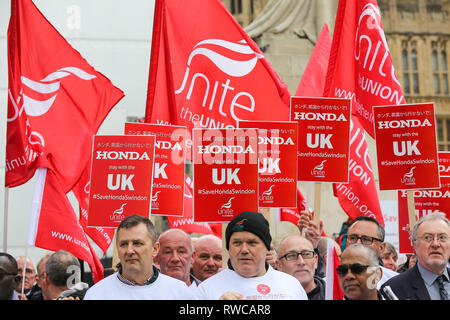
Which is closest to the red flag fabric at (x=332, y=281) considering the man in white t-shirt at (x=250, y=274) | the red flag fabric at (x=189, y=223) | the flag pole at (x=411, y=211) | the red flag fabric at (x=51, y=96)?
the flag pole at (x=411, y=211)

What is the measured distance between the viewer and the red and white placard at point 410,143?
18.7ft

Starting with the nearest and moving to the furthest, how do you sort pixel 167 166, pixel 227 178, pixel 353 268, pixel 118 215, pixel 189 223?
pixel 353 268 → pixel 227 178 → pixel 118 215 → pixel 167 166 → pixel 189 223

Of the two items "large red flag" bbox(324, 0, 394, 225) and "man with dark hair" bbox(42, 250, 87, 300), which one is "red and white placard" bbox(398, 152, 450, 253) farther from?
"man with dark hair" bbox(42, 250, 87, 300)

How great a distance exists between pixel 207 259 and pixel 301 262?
3.32 feet

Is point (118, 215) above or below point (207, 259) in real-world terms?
above

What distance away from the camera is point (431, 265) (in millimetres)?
4508

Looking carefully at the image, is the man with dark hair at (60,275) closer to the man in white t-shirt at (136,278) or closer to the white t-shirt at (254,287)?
the man in white t-shirt at (136,278)

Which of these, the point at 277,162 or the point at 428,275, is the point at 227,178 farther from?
the point at 428,275

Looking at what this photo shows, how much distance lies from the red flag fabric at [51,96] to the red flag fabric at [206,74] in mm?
584

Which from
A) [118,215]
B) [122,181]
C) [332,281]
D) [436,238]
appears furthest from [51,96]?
[436,238]

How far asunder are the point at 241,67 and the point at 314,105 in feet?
4.79

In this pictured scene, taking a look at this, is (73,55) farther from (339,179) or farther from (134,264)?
(134,264)

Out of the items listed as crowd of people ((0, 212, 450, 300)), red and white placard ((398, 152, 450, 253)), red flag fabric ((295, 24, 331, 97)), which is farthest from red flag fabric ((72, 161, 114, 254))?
red and white placard ((398, 152, 450, 253))
